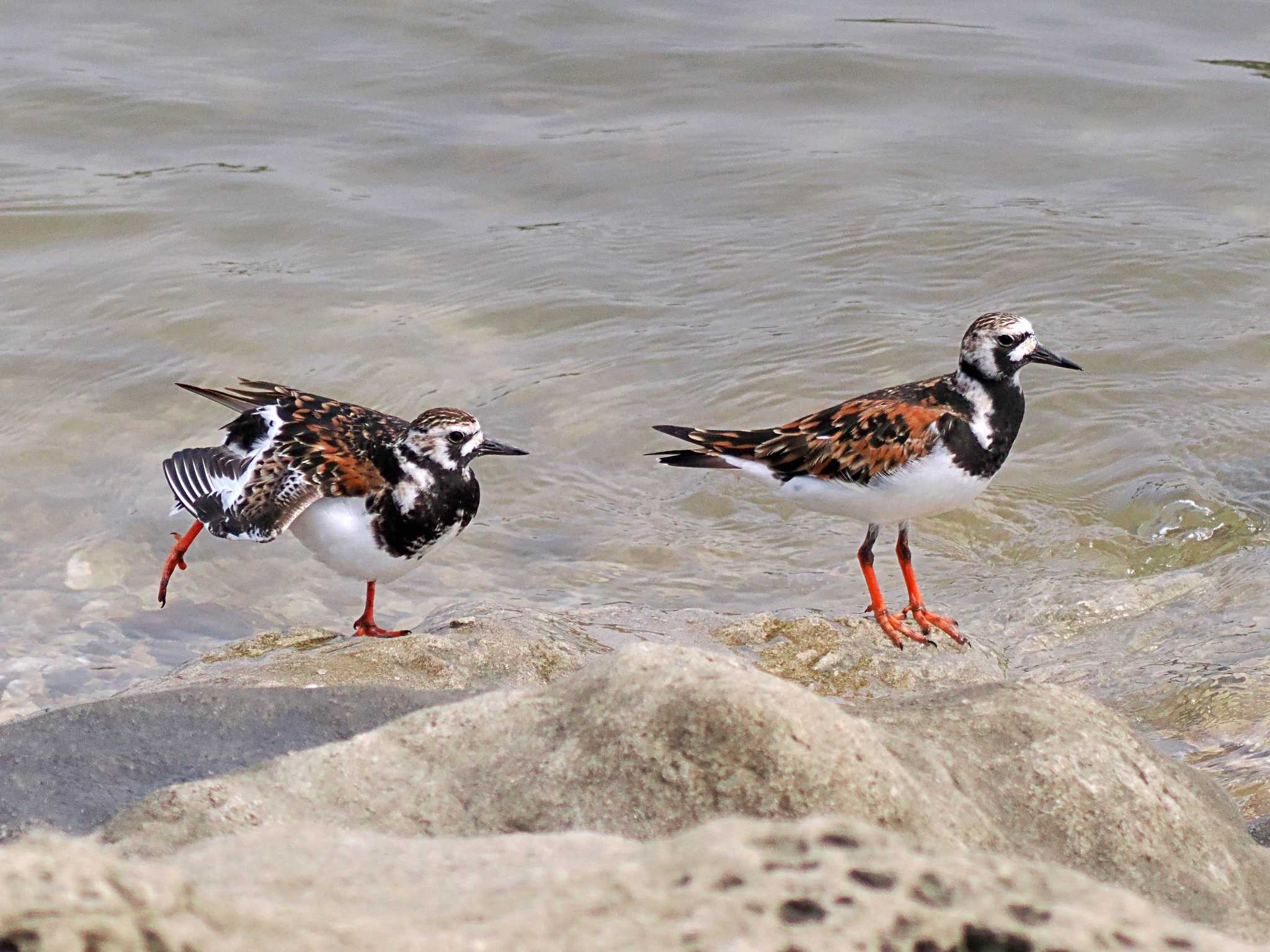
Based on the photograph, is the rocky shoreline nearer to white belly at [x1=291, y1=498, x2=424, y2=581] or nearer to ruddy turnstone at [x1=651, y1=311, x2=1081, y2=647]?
white belly at [x1=291, y1=498, x2=424, y2=581]

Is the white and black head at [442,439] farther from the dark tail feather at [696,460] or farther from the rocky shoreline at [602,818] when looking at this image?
the rocky shoreline at [602,818]

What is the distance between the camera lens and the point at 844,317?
884 centimetres

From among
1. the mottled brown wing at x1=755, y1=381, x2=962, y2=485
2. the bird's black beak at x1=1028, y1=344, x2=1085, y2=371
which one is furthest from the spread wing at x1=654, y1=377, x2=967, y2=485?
the bird's black beak at x1=1028, y1=344, x2=1085, y2=371

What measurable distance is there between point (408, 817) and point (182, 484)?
3352 mm

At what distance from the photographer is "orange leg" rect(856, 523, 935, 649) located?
5320 millimetres

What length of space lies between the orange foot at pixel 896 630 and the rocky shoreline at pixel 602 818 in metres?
1.64

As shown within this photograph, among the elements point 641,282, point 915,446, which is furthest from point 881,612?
point 641,282

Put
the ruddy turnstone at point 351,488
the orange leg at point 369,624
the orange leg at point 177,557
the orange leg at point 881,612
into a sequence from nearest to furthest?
1. the ruddy turnstone at point 351,488
2. the orange leg at point 881,612
3. the orange leg at point 369,624
4. the orange leg at point 177,557

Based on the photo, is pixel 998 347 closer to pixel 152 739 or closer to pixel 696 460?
pixel 696 460

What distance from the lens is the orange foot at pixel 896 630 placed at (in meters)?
5.29

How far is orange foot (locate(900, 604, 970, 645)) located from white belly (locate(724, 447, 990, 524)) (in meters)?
0.39

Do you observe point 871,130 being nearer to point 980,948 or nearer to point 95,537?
point 95,537

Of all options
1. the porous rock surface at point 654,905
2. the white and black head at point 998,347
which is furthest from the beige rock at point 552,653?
the porous rock surface at point 654,905

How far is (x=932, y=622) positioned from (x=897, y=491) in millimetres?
522
